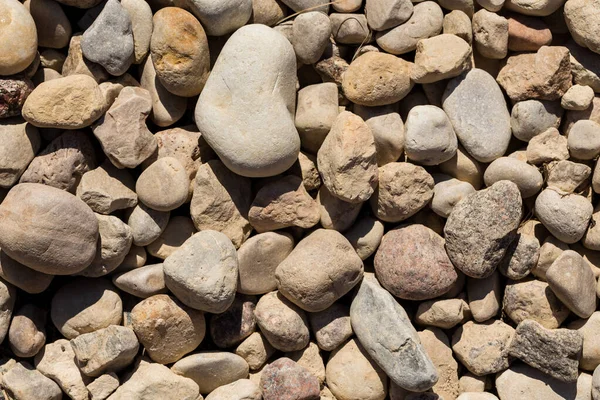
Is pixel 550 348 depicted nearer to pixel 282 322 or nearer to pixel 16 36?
pixel 282 322

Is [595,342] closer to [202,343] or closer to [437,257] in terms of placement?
[437,257]

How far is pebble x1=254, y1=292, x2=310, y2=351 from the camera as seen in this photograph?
2.93 meters

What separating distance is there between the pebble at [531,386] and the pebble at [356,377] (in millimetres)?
487

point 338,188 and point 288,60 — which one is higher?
point 288,60

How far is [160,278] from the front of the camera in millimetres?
2936

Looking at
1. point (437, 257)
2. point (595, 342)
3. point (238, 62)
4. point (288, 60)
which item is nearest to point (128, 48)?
point (238, 62)

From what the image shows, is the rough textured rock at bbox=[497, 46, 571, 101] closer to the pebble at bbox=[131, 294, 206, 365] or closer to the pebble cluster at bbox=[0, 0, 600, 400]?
the pebble cluster at bbox=[0, 0, 600, 400]

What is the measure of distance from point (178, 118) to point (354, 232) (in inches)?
34.6

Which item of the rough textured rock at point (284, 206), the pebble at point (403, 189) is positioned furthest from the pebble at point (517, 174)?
the rough textured rock at point (284, 206)

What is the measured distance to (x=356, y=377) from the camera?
2.97m

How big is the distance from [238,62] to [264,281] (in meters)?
0.90

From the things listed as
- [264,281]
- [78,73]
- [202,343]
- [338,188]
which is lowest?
[202,343]

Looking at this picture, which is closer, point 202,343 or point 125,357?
point 125,357

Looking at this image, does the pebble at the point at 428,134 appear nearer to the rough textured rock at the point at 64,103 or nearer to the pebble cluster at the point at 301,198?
the pebble cluster at the point at 301,198
